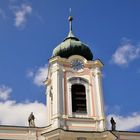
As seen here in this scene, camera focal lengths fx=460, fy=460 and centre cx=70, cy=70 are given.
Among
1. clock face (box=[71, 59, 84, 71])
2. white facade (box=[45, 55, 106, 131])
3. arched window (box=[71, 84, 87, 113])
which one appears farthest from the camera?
clock face (box=[71, 59, 84, 71])

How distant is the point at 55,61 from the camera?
2989 cm

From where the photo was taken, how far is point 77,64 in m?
30.3

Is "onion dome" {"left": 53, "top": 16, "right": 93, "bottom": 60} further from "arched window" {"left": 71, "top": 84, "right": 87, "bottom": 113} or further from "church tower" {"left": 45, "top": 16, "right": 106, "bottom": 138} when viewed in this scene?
"arched window" {"left": 71, "top": 84, "right": 87, "bottom": 113}

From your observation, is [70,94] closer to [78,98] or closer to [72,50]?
[78,98]

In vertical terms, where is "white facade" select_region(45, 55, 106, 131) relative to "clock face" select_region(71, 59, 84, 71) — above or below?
below

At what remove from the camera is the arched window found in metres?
28.9

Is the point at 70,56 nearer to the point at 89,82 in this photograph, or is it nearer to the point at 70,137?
the point at 89,82

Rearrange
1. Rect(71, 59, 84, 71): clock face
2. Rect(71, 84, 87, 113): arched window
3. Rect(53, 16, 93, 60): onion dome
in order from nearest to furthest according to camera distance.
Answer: Rect(71, 84, 87, 113): arched window
Rect(71, 59, 84, 71): clock face
Rect(53, 16, 93, 60): onion dome

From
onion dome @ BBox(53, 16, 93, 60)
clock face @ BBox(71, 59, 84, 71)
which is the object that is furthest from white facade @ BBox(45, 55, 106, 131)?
onion dome @ BBox(53, 16, 93, 60)

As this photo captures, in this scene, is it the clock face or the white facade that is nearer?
the white facade

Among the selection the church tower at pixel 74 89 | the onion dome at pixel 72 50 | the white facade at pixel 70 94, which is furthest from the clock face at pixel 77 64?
the onion dome at pixel 72 50

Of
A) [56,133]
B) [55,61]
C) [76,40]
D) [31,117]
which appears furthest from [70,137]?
[76,40]

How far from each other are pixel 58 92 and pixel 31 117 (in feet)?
7.53

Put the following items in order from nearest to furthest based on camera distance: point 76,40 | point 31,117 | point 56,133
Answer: point 56,133
point 31,117
point 76,40
